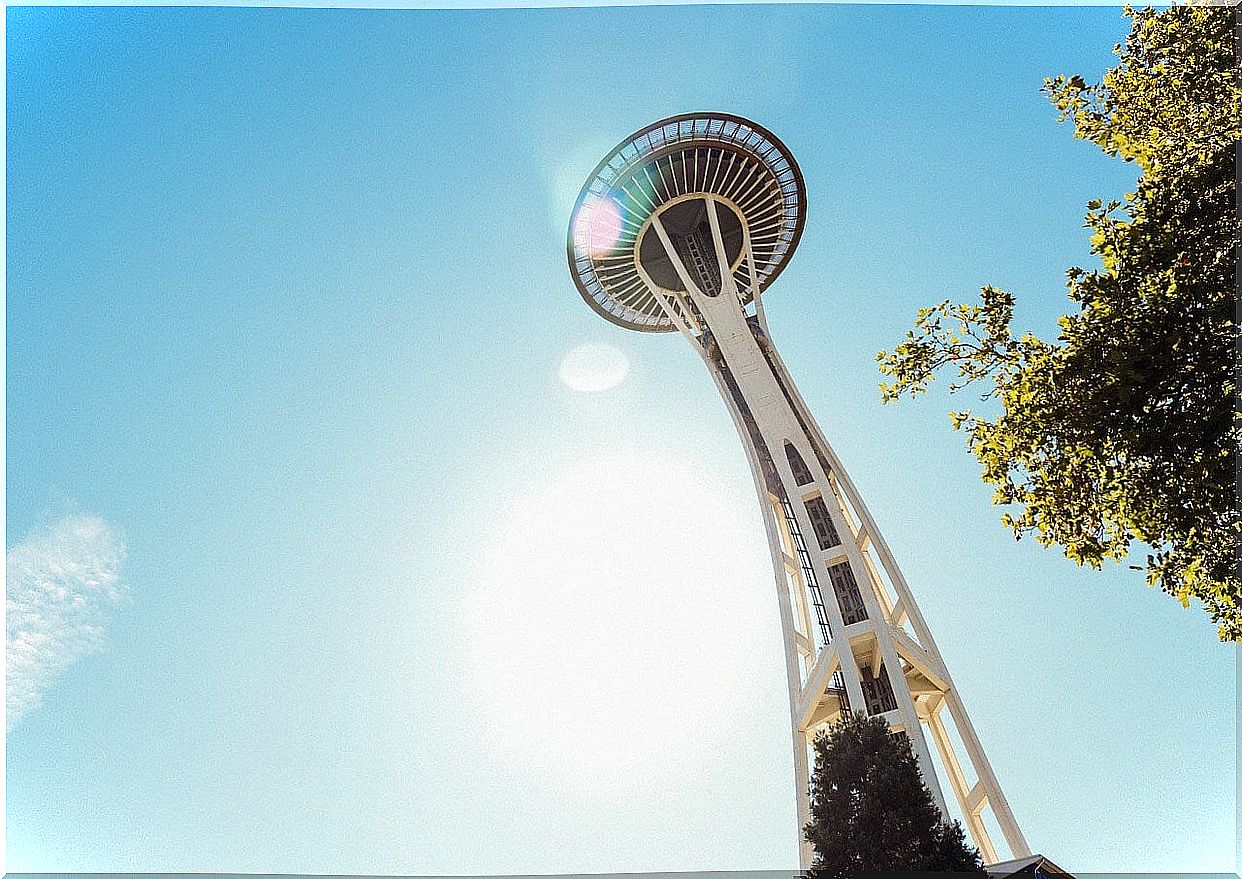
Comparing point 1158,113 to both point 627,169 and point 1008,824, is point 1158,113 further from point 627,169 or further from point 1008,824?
point 627,169

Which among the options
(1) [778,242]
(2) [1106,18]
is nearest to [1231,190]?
(2) [1106,18]

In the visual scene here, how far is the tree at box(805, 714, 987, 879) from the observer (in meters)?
6.64

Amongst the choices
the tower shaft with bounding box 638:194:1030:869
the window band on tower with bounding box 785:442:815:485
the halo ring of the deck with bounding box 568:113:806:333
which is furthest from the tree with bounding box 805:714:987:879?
the halo ring of the deck with bounding box 568:113:806:333

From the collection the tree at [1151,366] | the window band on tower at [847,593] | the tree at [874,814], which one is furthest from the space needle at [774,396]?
the tree at [1151,366]

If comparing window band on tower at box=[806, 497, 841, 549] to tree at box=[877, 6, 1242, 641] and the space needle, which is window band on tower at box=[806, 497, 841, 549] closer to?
the space needle

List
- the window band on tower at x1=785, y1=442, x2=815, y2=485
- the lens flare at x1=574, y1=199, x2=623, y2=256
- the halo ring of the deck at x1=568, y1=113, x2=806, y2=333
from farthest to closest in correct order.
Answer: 1. the lens flare at x1=574, y1=199, x2=623, y2=256
2. the halo ring of the deck at x1=568, y1=113, x2=806, y2=333
3. the window band on tower at x1=785, y1=442, x2=815, y2=485

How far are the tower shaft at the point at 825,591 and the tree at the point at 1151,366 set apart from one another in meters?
5.66

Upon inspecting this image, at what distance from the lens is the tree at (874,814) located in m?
6.64

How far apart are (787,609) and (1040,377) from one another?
7.73 m

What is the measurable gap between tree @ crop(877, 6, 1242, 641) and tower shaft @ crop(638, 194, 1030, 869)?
223 inches

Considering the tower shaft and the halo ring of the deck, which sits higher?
the halo ring of the deck

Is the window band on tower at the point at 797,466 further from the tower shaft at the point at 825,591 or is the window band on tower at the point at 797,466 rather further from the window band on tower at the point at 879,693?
the window band on tower at the point at 879,693

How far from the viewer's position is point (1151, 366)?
3.12m

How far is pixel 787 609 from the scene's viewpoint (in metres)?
10.8
